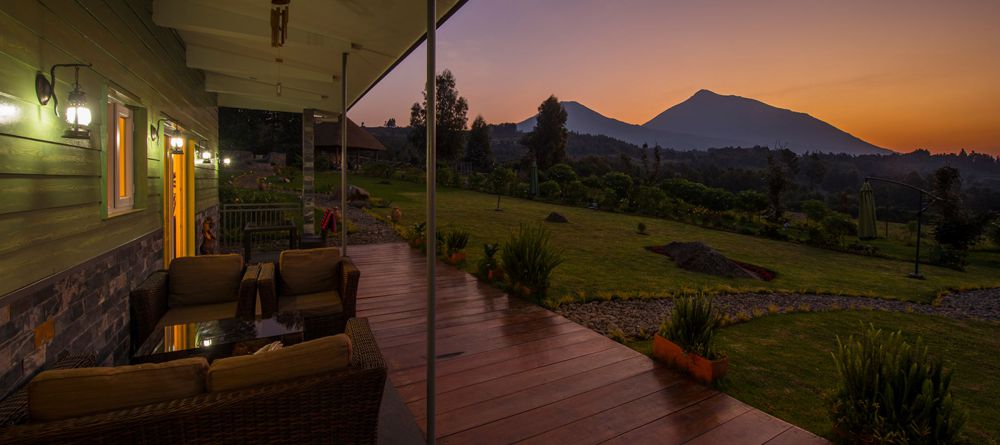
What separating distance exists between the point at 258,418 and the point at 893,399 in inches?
138

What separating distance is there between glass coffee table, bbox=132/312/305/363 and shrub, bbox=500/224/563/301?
9.81 ft

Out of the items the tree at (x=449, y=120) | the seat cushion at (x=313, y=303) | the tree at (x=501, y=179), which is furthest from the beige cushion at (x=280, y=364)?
the tree at (x=449, y=120)

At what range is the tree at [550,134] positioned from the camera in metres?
44.3

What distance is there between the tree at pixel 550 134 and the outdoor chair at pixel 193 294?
135ft

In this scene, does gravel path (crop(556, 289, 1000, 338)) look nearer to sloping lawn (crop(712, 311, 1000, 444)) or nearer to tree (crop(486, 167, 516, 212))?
sloping lawn (crop(712, 311, 1000, 444))

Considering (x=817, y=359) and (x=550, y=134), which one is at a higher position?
(x=550, y=134)

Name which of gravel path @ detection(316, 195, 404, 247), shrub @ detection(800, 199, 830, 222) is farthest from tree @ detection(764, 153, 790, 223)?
gravel path @ detection(316, 195, 404, 247)

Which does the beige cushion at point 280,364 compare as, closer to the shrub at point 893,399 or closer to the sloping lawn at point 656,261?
the shrub at point 893,399

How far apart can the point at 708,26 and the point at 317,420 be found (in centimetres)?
2156

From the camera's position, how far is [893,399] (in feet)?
8.51

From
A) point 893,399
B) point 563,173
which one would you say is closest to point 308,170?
point 893,399

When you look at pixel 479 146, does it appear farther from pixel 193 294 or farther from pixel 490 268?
pixel 193 294

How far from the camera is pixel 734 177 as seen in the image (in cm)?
4900

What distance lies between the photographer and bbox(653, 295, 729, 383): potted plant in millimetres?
3510
